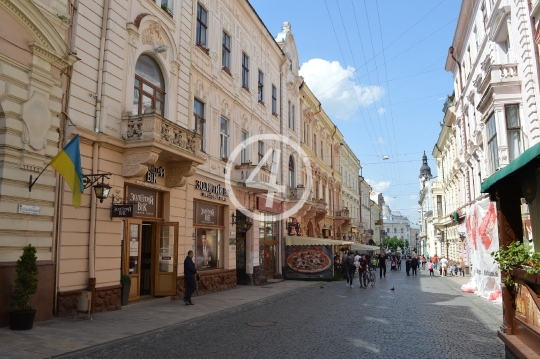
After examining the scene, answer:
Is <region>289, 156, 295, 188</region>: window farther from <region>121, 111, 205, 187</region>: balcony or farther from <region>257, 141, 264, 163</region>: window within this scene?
<region>121, 111, 205, 187</region>: balcony

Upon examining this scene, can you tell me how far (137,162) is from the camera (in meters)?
12.9

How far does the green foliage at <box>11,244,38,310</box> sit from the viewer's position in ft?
29.6

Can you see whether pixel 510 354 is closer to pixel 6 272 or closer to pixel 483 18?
pixel 6 272

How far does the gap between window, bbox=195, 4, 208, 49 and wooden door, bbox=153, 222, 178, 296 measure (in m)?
7.67

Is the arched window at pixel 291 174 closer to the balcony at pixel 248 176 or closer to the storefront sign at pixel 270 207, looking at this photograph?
the storefront sign at pixel 270 207

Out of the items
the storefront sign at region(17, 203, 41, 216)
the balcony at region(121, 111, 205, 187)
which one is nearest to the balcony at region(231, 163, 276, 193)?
the balcony at region(121, 111, 205, 187)

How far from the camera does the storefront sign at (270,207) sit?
2354cm

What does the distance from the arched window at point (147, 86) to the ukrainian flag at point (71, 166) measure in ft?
13.4

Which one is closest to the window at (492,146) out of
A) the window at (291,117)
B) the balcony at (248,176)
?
the balcony at (248,176)

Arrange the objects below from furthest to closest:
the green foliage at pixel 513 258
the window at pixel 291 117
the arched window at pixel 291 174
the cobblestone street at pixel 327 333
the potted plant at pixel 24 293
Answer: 1. the window at pixel 291 117
2. the arched window at pixel 291 174
3. the potted plant at pixel 24 293
4. the cobblestone street at pixel 327 333
5. the green foliage at pixel 513 258

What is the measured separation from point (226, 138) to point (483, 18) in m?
14.6

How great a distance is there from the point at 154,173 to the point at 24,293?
6.00 m

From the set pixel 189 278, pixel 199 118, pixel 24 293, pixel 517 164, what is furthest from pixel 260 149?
pixel 517 164

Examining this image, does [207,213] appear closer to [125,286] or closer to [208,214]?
[208,214]
